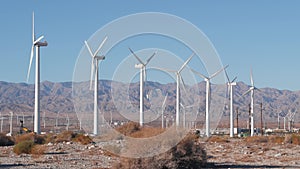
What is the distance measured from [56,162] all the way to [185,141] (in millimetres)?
10233

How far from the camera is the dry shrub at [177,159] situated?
29845mm

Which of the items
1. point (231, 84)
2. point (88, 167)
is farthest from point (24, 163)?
point (231, 84)

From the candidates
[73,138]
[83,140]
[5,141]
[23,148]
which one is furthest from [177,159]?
[73,138]

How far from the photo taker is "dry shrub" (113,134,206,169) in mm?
29845

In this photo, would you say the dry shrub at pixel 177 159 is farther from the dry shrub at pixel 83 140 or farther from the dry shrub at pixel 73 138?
the dry shrub at pixel 73 138

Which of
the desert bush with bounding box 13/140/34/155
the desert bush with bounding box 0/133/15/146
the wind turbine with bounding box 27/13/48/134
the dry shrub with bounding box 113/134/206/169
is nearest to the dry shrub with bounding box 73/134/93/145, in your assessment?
the wind turbine with bounding box 27/13/48/134

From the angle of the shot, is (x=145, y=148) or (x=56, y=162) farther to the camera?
(x=56, y=162)

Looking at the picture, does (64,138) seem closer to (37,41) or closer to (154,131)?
(37,41)

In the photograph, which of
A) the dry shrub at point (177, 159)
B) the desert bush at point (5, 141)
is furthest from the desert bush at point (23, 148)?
the dry shrub at point (177, 159)

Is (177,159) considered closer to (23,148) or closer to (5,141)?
(23,148)

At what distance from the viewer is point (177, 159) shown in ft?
106

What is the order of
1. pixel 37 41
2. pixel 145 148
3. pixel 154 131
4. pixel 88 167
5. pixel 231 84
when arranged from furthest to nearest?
pixel 231 84, pixel 37 41, pixel 88 167, pixel 154 131, pixel 145 148

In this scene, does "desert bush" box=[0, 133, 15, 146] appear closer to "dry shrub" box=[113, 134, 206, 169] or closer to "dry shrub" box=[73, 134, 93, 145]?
"dry shrub" box=[73, 134, 93, 145]

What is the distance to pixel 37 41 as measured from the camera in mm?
76062
